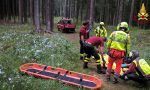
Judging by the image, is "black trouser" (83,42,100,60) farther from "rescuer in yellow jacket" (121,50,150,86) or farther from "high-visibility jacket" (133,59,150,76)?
"high-visibility jacket" (133,59,150,76)

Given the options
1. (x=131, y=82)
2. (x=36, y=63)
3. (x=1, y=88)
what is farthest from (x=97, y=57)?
(x=1, y=88)

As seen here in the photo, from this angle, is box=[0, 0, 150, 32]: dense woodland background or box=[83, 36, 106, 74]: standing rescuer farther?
box=[0, 0, 150, 32]: dense woodland background

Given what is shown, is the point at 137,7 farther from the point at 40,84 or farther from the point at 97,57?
the point at 40,84

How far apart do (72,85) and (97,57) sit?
123 inches

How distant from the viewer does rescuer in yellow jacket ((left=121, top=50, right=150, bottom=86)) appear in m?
11.0

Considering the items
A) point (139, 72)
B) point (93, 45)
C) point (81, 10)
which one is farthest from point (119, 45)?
point (81, 10)

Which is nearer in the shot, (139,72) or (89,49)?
(139,72)

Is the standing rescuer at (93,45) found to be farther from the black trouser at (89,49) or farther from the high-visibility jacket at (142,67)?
the high-visibility jacket at (142,67)

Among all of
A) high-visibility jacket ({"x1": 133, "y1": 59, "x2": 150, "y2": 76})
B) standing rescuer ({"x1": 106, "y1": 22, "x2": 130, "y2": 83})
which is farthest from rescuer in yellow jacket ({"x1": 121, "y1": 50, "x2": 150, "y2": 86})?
standing rescuer ({"x1": 106, "y1": 22, "x2": 130, "y2": 83})

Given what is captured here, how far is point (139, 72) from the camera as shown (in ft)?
36.8

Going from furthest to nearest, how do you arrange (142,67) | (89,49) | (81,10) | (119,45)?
(81,10) → (89,49) → (119,45) → (142,67)

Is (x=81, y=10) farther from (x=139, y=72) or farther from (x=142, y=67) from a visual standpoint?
(x=142, y=67)

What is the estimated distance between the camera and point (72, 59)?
15.4 metres

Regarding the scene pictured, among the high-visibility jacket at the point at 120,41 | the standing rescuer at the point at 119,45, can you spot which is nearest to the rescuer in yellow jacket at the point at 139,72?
the standing rescuer at the point at 119,45
